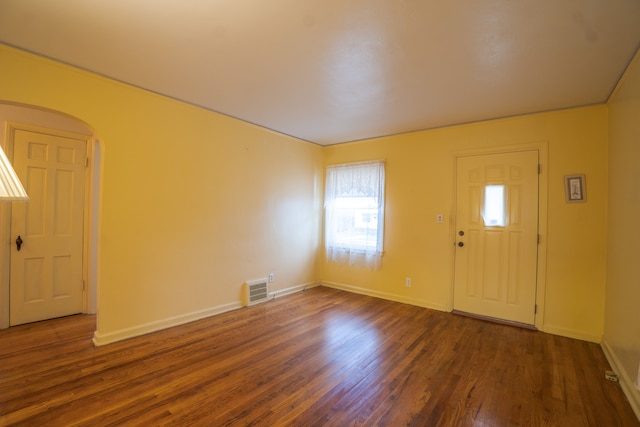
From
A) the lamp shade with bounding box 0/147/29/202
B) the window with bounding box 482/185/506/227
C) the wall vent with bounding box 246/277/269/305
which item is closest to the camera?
the lamp shade with bounding box 0/147/29/202

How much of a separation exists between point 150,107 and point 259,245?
2.13 metres

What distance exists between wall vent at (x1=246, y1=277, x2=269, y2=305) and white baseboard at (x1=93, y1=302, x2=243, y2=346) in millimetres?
177

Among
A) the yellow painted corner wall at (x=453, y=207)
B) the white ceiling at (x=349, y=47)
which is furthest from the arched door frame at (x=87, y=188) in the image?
the yellow painted corner wall at (x=453, y=207)

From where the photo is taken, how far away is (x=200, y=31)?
6.72 feet

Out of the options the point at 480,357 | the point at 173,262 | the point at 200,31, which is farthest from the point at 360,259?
the point at 200,31

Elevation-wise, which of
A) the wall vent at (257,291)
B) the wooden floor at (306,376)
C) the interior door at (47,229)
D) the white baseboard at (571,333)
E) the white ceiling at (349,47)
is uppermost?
the white ceiling at (349,47)

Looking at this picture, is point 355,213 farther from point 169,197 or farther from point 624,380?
point 624,380

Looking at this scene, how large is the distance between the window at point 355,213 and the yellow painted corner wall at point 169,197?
84 cm

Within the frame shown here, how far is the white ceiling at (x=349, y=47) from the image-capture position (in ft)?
5.91

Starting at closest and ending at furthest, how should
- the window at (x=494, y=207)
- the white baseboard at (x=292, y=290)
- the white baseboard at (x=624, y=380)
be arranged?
the white baseboard at (x=624, y=380), the window at (x=494, y=207), the white baseboard at (x=292, y=290)

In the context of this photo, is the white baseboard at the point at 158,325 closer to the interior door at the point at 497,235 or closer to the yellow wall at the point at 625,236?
the interior door at the point at 497,235

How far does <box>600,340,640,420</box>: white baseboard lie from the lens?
6.49 feet

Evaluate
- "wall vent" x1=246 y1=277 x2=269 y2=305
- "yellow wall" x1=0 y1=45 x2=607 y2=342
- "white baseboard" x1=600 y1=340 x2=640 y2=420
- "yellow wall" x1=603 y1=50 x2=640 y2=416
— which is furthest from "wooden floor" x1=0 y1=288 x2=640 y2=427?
"wall vent" x1=246 y1=277 x2=269 y2=305

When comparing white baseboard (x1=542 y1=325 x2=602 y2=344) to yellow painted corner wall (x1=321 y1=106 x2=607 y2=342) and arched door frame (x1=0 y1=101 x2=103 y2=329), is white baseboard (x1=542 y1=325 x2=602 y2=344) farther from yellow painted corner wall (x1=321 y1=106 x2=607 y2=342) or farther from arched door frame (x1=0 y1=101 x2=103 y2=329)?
arched door frame (x1=0 y1=101 x2=103 y2=329)
